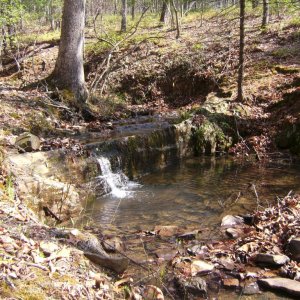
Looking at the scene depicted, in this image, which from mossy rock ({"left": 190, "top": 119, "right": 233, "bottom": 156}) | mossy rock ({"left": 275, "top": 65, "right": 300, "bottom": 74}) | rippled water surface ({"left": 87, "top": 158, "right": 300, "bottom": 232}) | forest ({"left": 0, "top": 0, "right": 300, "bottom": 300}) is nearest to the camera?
forest ({"left": 0, "top": 0, "right": 300, "bottom": 300})

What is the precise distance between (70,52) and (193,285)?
9.34 m

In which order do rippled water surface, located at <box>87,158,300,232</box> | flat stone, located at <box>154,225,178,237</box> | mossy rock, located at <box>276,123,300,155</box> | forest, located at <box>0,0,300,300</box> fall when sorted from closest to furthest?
forest, located at <box>0,0,300,300</box> → flat stone, located at <box>154,225,178,237</box> → rippled water surface, located at <box>87,158,300,232</box> → mossy rock, located at <box>276,123,300,155</box>

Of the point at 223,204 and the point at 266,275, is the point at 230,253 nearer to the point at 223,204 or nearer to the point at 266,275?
the point at 266,275

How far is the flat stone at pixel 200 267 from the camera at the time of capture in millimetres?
4336

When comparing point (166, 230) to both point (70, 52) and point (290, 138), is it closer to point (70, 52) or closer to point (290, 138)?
point (290, 138)

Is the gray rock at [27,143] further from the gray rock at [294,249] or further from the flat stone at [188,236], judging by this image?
the gray rock at [294,249]

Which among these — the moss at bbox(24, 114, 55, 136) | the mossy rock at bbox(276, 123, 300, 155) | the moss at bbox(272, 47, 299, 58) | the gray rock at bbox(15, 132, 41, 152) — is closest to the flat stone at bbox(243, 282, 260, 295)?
the gray rock at bbox(15, 132, 41, 152)

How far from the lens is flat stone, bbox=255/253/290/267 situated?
14.7 feet

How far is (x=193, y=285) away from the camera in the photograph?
4.03 metres

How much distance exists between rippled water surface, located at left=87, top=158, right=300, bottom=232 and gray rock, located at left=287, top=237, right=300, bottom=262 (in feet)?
4.66

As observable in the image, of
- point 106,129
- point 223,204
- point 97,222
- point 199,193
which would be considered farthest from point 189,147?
point 97,222

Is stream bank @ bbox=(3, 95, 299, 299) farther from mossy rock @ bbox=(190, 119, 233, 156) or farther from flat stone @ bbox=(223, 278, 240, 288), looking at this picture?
mossy rock @ bbox=(190, 119, 233, 156)

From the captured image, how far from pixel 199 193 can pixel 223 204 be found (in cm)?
98

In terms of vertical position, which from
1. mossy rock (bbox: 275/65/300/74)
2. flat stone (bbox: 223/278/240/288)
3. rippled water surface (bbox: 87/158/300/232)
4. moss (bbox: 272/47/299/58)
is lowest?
rippled water surface (bbox: 87/158/300/232)
